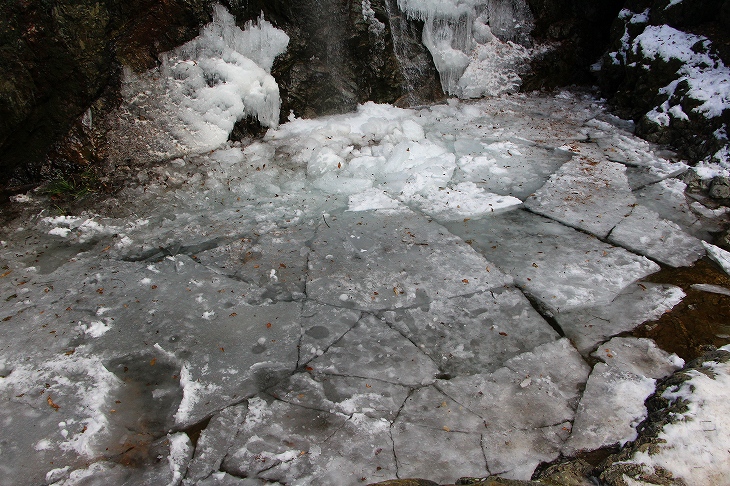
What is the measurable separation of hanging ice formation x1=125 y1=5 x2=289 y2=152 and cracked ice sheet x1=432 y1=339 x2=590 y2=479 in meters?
3.47

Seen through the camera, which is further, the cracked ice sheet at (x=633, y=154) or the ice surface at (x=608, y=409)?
the cracked ice sheet at (x=633, y=154)

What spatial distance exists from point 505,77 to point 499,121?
116 cm

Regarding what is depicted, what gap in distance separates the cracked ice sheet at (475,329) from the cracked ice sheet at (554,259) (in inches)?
8.3

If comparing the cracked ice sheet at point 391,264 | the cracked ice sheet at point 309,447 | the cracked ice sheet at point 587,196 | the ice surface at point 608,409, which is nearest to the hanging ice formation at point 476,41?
the cracked ice sheet at point 587,196

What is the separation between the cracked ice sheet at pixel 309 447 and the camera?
7.33 ft

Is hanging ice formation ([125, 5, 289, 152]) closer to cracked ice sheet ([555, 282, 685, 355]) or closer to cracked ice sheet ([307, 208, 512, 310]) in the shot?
cracked ice sheet ([307, 208, 512, 310])

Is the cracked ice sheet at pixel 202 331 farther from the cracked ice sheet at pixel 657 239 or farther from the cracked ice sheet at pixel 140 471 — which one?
the cracked ice sheet at pixel 657 239

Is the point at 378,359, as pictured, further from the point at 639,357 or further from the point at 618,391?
the point at 639,357

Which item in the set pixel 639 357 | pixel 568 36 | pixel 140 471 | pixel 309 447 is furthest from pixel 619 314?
pixel 568 36

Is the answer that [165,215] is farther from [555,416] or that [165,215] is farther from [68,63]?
[555,416]

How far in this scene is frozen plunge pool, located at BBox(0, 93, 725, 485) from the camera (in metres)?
2.37

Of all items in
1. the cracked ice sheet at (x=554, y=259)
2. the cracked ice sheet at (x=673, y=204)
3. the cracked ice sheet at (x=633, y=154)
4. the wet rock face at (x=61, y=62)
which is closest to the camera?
the cracked ice sheet at (x=554, y=259)

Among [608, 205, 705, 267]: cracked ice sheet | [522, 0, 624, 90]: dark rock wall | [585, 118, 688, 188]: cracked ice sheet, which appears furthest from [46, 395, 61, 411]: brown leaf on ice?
[522, 0, 624, 90]: dark rock wall

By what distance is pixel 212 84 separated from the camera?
5.05 metres
